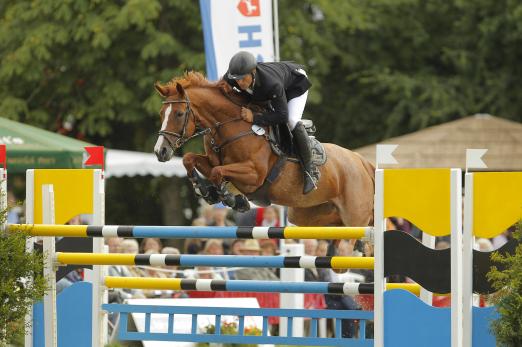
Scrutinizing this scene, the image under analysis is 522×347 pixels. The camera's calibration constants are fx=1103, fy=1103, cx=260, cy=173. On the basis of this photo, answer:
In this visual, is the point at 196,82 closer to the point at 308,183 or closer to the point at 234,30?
the point at 308,183

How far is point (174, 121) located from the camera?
675 cm

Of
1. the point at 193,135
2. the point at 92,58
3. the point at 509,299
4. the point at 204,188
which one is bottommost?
the point at 509,299

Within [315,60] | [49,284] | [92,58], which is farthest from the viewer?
[315,60]

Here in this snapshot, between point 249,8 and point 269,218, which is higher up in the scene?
point 249,8

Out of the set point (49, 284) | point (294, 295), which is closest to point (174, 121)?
point (49, 284)

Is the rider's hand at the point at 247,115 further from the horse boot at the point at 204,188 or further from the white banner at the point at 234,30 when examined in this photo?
the white banner at the point at 234,30

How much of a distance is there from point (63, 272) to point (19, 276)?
1.51 feet

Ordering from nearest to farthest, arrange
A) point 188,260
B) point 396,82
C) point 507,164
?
point 188,260 < point 507,164 < point 396,82

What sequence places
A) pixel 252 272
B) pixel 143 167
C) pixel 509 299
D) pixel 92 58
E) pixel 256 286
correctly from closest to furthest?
pixel 509 299
pixel 256 286
pixel 252 272
pixel 143 167
pixel 92 58

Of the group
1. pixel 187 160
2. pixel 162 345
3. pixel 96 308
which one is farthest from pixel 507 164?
pixel 96 308

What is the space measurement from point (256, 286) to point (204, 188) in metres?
1.13

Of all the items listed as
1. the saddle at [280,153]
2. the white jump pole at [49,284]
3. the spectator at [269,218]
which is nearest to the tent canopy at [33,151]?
the spectator at [269,218]

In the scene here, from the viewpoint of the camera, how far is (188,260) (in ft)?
19.0

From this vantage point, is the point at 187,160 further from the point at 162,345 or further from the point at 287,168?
the point at 162,345
